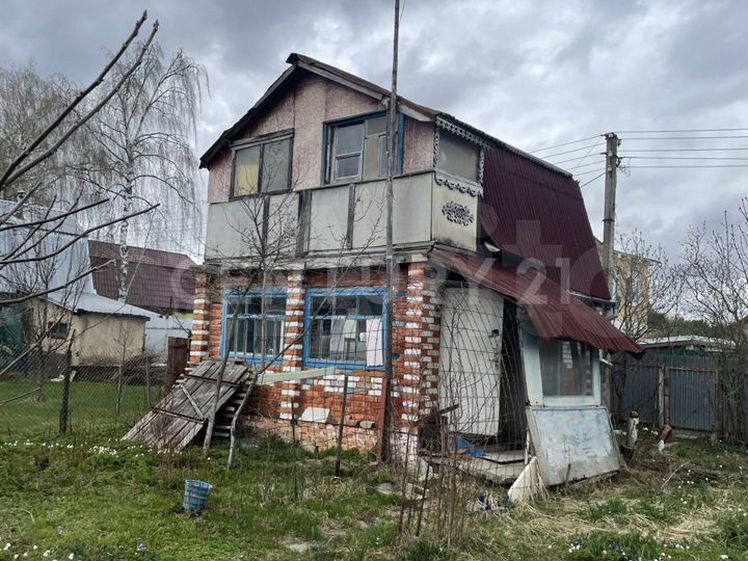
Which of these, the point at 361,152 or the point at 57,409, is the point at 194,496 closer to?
the point at 361,152

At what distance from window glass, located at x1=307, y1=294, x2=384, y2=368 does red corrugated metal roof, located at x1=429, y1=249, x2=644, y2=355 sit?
1664 mm

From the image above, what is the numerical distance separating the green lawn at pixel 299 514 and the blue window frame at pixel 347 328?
177 centimetres

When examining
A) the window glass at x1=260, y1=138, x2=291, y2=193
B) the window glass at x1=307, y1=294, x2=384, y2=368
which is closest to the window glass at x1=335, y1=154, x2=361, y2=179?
the window glass at x1=260, y1=138, x2=291, y2=193

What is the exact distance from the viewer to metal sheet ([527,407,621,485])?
8789mm

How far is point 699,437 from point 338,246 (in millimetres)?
9448

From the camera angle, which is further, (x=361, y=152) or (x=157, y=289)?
(x=157, y=289)

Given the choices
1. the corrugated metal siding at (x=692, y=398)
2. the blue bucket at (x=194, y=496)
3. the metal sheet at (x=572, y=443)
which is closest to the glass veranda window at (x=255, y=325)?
the metal sheet at (x=572, y=443)

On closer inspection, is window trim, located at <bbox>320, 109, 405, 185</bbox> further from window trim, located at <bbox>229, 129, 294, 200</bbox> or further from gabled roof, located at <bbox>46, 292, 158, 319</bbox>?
gabled roof, located at <bbox>46, 292, 158, 319</bbox>

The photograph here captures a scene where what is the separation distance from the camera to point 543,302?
31.6 feet

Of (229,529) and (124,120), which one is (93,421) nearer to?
(229,529)

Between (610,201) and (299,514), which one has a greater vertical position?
(610,201)

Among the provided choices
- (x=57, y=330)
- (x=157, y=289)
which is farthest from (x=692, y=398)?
(x=157, y=289)

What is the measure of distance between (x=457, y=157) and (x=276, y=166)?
3.79m

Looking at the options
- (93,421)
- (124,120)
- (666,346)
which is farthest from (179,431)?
(124,120)
